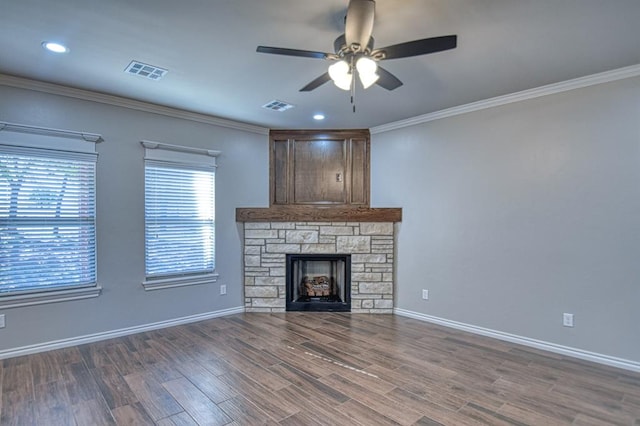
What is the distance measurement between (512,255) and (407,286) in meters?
1.45

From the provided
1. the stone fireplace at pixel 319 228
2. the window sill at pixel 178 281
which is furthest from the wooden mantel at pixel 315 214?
the window sill at pixel 178 281

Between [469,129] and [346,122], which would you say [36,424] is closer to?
[346,122]

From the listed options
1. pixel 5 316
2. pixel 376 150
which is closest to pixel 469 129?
pixel 376 150

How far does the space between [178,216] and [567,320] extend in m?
4.51

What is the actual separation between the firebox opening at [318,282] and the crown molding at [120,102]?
6.70ft

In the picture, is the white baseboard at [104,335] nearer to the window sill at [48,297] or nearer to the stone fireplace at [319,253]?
the window sill at [48,297]

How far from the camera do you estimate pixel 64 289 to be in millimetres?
3502

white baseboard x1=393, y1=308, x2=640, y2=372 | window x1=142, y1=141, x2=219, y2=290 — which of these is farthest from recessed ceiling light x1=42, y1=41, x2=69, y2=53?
white baseboard x1=393, y1=308, x2=640, y2=372

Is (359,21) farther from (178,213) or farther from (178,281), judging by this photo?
(178,281)

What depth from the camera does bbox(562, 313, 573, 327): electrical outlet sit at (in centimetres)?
335

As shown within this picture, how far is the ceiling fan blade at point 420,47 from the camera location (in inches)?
76.4

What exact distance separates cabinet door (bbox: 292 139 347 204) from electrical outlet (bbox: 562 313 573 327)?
2.98 m

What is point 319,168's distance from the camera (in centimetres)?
515

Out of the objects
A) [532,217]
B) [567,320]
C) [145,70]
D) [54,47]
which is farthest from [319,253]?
[54,47]
